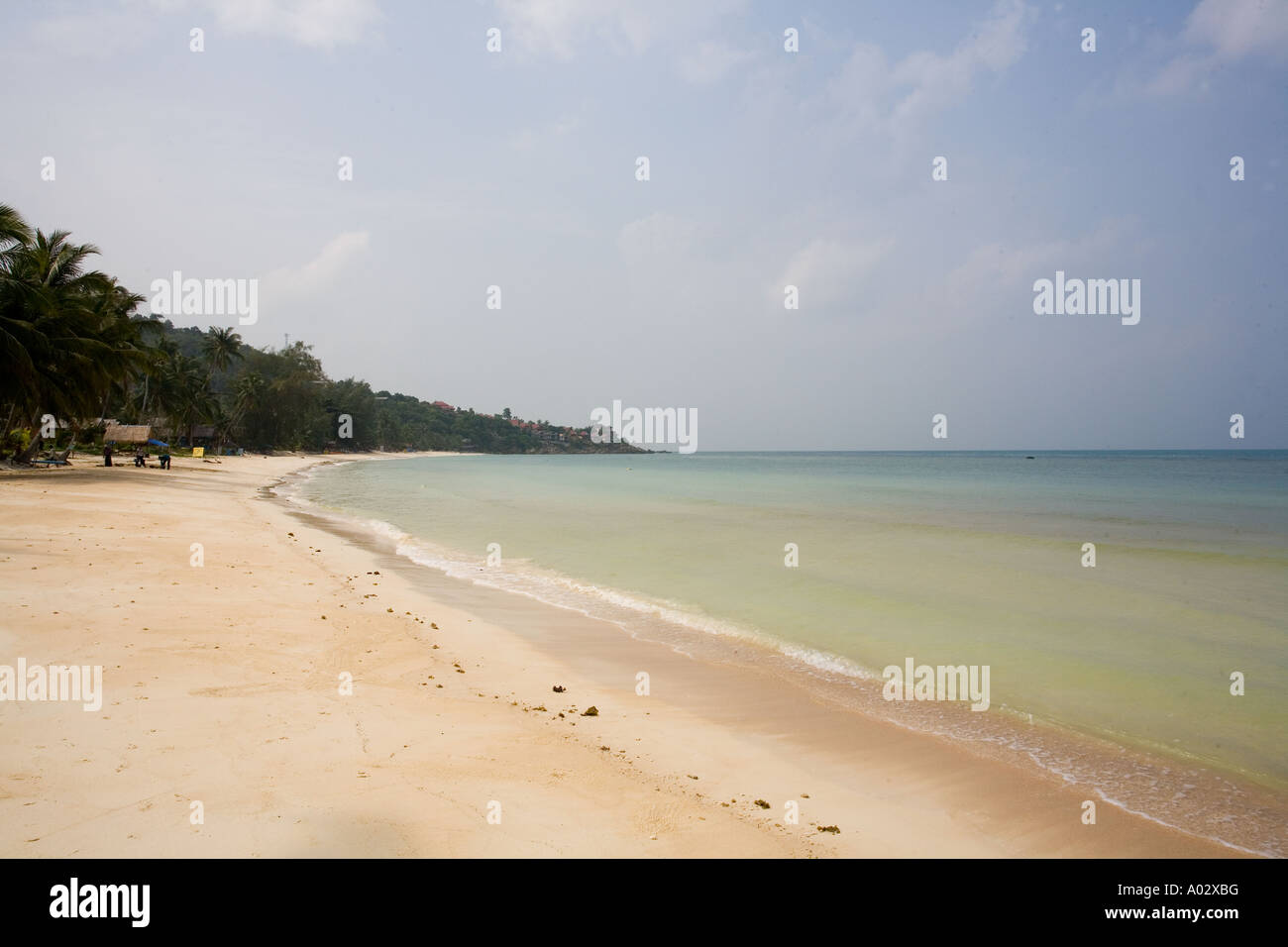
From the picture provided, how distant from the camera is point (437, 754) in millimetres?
4793

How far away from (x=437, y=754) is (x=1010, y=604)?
1071 centimetres

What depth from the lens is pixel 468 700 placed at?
6.22 meters

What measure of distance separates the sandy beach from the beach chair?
109ft

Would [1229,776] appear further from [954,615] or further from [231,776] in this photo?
[231,776]

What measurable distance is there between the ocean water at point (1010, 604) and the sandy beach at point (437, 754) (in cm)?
112

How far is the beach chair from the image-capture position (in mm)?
34938

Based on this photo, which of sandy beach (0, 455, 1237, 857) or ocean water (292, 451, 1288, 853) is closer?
sandy beach (0, 455, 1237, 857)
